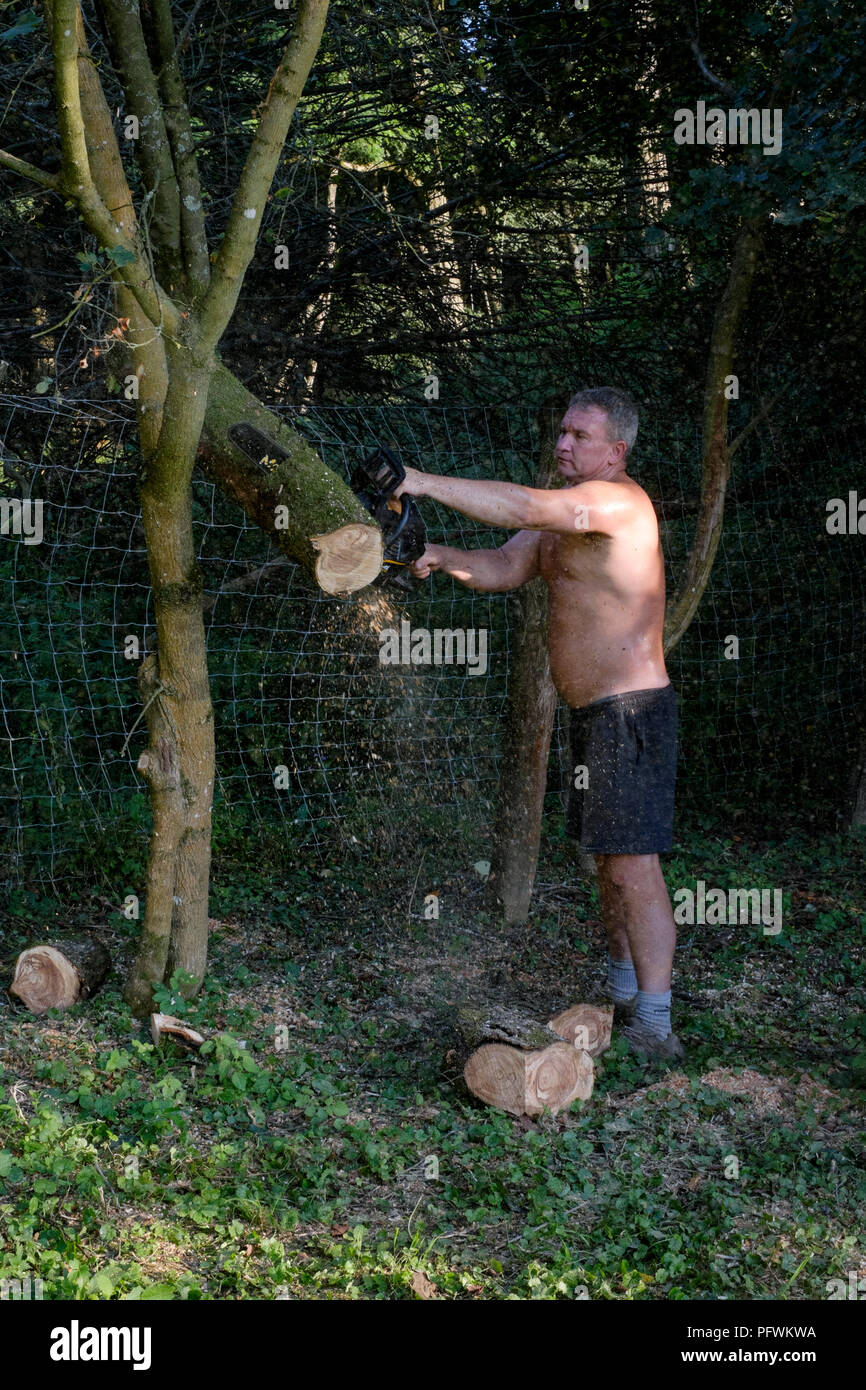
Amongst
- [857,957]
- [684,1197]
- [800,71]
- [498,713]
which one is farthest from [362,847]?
[800,71]

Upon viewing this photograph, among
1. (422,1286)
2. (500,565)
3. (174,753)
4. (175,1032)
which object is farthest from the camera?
(500,565)

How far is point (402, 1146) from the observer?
3180mm

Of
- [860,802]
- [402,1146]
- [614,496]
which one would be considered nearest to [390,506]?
[614,496]

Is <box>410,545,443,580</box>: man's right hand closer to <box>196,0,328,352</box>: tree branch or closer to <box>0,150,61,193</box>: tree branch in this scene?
<box>196,0,328,352</box>: tree branch

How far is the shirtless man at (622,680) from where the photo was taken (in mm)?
3930

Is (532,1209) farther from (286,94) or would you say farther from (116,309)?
(286,94)

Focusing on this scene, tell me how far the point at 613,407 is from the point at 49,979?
2609mm

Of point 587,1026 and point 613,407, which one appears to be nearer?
point 587,1026

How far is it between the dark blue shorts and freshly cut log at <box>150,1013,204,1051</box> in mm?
1382

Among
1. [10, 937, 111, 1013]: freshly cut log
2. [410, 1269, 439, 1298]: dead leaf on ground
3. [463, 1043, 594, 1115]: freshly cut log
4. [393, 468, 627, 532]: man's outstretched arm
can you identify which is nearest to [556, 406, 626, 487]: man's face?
[393, 468, 627, 532]: man's outstretched arm

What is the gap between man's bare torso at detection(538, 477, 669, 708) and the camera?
392 cm

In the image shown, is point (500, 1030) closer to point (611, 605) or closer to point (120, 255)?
point (611, 605)

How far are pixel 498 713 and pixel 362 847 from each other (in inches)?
44.2

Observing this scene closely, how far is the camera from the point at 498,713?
6.30 meters
